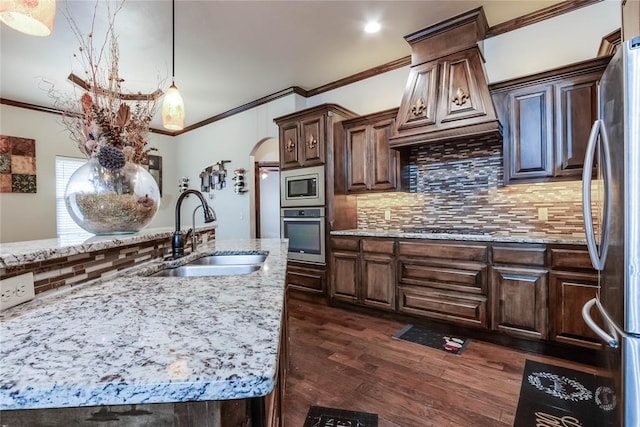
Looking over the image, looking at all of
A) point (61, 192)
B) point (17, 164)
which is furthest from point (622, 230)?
point (61, 192)

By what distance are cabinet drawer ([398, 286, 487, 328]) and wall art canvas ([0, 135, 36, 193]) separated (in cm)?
535

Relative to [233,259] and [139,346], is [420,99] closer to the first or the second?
[233,259]

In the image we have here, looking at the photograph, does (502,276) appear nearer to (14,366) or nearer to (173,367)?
(173,367)

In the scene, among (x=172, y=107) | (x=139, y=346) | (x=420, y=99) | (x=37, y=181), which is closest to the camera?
(x=139, y=346)

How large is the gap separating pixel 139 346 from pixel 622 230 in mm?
1538

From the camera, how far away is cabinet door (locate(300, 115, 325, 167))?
3.47 meters

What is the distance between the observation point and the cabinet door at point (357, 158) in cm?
338

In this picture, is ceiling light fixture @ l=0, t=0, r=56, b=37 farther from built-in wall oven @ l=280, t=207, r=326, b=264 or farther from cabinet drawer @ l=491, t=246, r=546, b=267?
cabinet drawer @ l=491, t=246, r=546, b=267

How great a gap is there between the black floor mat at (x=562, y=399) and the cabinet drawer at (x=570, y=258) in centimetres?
70

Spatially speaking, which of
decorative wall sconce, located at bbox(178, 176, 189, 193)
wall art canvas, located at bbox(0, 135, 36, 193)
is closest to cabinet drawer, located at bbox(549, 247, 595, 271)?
decorative wall sconce, located at bbox(178, 176, 189, 193)

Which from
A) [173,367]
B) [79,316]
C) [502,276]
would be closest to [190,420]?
[173,367]

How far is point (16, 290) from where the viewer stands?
2.65 ft

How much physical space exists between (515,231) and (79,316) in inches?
124

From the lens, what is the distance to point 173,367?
456 mm
